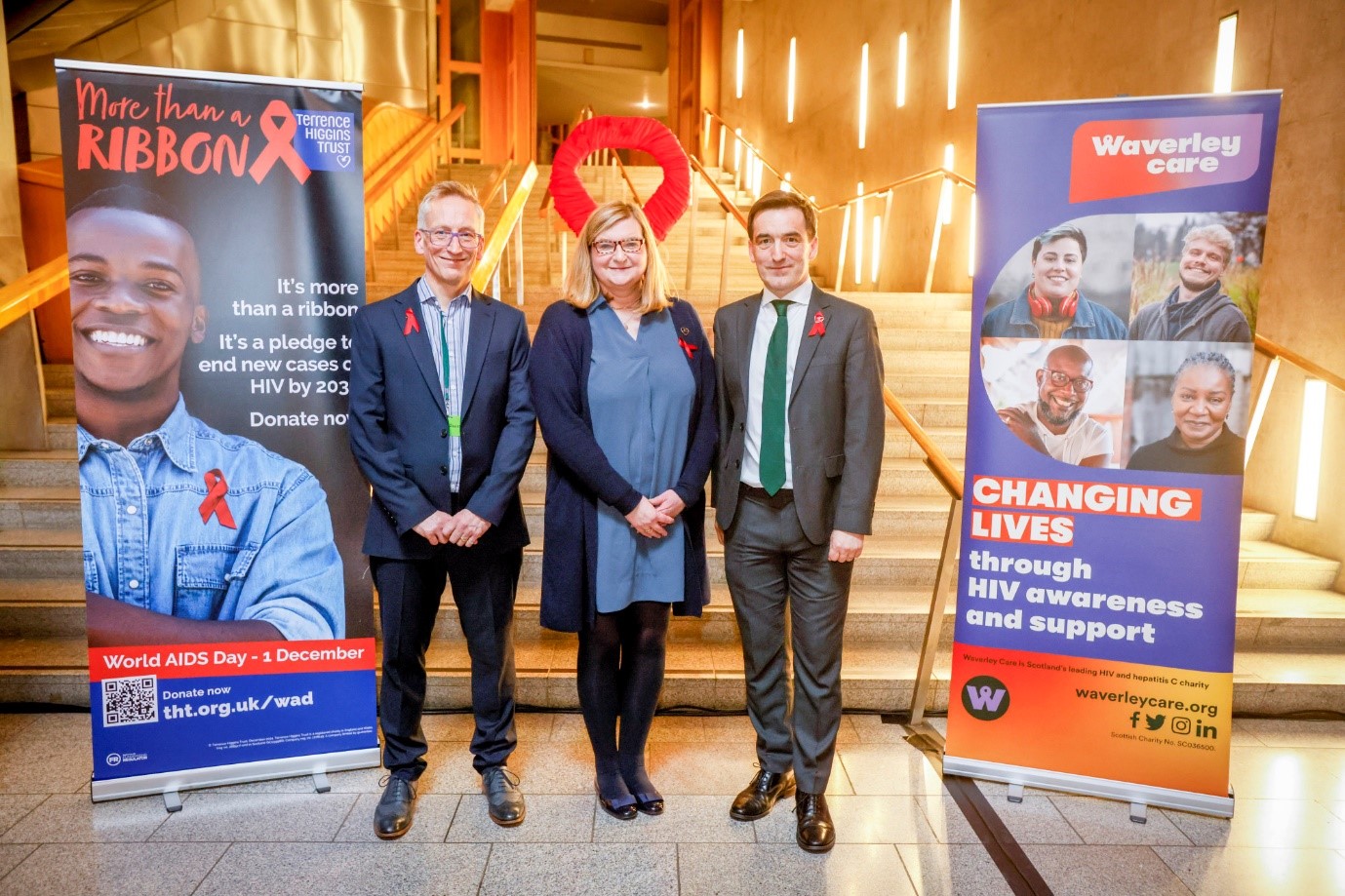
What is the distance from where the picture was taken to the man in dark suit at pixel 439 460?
7.57 ft

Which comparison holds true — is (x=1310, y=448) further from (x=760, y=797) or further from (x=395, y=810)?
(x=395, y=810)

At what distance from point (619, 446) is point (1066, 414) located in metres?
1.31

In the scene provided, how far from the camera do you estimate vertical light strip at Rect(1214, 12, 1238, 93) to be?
4086 mm

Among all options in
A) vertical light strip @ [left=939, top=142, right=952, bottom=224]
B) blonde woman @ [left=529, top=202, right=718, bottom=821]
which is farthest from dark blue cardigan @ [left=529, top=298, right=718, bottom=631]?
vertical light strip @ [left=939, top=142, right=952, bottom=224]

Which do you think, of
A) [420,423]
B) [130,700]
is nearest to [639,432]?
[420,423]

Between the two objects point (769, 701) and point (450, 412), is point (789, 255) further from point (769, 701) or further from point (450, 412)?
point (769, 701)

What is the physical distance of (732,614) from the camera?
347 centimetres

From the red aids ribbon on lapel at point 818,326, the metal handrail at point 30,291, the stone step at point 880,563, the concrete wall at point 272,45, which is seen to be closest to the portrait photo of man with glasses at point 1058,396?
the red aids ribbon on lapel at point 818,326

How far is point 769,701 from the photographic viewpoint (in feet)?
8.12

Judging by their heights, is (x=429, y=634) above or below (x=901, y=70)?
below

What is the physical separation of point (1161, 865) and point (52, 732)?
349 centimetres

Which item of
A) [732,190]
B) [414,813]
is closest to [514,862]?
[414,813]

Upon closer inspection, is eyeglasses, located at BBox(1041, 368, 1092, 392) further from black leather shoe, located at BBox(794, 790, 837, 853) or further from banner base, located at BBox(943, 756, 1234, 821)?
black leather shoe, located at BBox(794, 790, 837, 853)

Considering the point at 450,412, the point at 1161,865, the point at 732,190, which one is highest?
the point at 732,190
